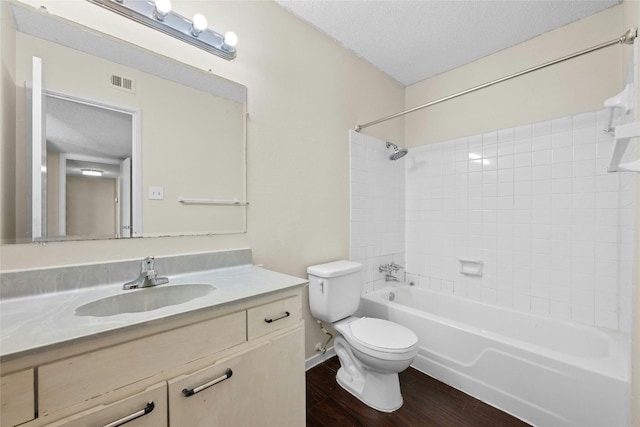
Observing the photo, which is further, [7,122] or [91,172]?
[91,172]

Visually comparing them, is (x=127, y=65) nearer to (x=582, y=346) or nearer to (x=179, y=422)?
(x=179, y=422)

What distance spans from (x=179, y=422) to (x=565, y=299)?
2.40 m

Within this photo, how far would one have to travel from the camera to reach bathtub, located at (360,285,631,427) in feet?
4.10

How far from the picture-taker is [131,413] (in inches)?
28.1

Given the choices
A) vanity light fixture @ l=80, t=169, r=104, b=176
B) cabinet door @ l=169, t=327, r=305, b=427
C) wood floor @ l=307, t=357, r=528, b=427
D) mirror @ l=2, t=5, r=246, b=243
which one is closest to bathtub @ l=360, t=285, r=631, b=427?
wood floor @ l=307, t=357, r=528, b=427

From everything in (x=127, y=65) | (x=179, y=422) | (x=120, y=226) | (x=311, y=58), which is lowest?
(x=179, y=422)

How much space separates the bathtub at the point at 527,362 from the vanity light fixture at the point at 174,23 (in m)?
2.02

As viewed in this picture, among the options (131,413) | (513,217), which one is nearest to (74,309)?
(131,413)

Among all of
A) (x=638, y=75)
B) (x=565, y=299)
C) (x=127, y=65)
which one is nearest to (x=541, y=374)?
(x=565, y=299)

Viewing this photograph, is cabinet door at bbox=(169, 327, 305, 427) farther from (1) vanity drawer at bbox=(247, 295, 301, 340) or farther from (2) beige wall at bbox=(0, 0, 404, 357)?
(2) beige wall at bbox=(0, 0, 404, 357)

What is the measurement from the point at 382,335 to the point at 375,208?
44.9 inches

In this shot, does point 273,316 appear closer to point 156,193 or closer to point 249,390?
point 249,390

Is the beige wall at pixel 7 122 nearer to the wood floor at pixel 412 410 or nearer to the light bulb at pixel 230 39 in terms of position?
the light bulb at pixel 230 39

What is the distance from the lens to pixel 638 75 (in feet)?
3.48
